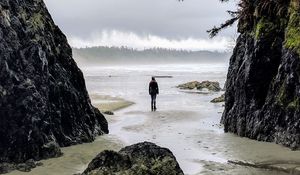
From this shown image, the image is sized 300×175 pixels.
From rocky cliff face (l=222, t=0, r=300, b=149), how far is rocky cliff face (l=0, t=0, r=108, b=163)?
6448mm

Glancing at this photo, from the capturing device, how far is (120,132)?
70.4 feet

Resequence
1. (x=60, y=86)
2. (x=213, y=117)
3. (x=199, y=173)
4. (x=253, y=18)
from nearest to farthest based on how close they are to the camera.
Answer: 1. (x=199, y=173)
2. (x=60, y=86)
3. (x=253, y=18)
4. (x=213, y=117)

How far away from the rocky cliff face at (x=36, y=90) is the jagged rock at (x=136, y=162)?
183 inches

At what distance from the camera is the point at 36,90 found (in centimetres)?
1562

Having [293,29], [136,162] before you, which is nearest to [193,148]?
[293,29]

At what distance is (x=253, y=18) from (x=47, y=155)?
11.2 metres

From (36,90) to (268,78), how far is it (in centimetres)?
938

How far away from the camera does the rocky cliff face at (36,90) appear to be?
1456cm

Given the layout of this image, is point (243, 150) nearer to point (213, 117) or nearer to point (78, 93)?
point (78, 93)

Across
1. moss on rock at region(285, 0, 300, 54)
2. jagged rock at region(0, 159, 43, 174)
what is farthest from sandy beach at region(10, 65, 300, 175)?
moss on rock at region(285, 0, 300, 54)

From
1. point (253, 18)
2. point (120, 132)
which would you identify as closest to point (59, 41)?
point (120, 132)

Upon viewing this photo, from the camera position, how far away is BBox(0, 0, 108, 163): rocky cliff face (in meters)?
14.6

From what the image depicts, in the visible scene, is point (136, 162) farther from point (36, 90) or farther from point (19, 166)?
point (36, 90)

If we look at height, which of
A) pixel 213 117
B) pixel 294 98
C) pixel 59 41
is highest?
pixel 59 41
